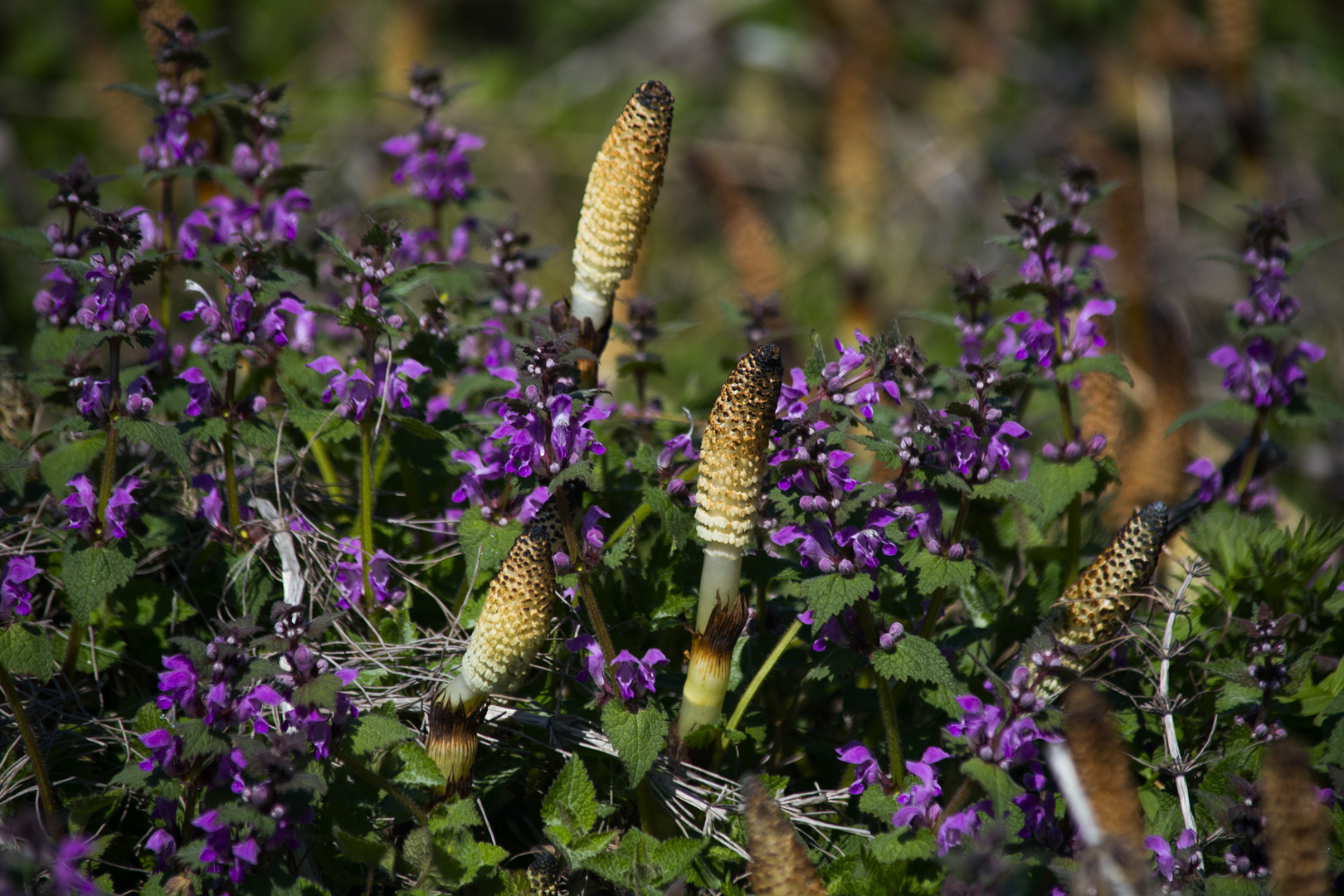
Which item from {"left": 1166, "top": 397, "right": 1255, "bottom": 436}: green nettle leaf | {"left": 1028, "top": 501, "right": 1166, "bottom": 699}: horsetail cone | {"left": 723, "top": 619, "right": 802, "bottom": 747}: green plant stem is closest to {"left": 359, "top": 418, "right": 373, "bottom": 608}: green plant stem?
{"left": 723, "top": 619, "right": 802, "bottom": 747}: green plant stem

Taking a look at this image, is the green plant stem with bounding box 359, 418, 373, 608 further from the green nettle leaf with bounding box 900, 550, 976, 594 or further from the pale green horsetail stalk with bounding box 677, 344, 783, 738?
the green nettle leaf with bounding box 900, 550, 976, 594

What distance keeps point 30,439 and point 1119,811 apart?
199cm

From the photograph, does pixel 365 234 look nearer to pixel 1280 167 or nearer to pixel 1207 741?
pixel 1207 741

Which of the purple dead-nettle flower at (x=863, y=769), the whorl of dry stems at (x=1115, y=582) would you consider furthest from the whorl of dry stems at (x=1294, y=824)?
the purple dead-nettle flower at (x=863, y=769)

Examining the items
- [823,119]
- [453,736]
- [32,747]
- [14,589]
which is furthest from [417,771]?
[823,119]

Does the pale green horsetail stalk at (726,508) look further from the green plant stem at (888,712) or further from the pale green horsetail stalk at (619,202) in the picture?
the pale green horsetail stalk at (619,202)

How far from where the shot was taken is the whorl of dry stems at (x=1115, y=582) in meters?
1.90

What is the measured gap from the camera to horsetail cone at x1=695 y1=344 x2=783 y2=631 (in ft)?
5.52

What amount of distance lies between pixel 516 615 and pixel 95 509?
3.06ft

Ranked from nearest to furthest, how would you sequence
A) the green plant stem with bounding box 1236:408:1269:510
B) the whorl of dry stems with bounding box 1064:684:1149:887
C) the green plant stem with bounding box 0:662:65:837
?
the whorl of dry stems with bounding box 1064:684:1149:887, the green plant stem with bounding box 0:662:65:837, the green plant stem with bounding box 1236:408:1269:510

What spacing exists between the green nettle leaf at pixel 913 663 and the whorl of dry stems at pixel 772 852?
1.00 feet

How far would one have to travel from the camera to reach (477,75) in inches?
290

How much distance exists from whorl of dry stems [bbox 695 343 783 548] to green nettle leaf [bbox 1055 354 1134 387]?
0.84 m

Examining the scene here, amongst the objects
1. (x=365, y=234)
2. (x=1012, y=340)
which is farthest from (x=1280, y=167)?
(x=365, y=234)
